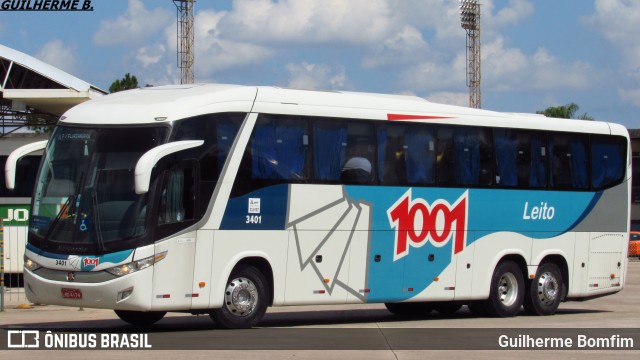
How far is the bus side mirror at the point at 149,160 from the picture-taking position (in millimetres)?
15134

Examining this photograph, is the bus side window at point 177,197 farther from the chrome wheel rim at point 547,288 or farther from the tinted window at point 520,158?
the chrome wheel rim at point 547,288

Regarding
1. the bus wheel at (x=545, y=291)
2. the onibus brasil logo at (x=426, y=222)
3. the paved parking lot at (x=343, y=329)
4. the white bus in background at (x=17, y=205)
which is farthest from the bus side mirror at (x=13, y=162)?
the bus wheel at (x=545, y=291)

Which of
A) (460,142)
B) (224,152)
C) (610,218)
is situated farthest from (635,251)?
(224,152)

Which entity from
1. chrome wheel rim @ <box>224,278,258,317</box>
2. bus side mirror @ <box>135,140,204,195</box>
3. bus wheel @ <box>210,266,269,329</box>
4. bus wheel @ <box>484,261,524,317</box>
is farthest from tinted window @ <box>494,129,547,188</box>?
bus side mirror @ <box>135,140,204,195</box>

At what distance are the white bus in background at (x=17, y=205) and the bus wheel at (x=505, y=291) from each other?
36.1 ft

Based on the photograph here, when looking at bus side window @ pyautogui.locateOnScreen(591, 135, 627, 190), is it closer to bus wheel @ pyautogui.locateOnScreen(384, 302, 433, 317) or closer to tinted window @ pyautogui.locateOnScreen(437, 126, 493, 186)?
tinted window @ pyautogui.locateOnScreen(437, 126, 493, 186)

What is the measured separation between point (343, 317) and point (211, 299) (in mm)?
4876

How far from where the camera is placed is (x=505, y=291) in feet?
69.9

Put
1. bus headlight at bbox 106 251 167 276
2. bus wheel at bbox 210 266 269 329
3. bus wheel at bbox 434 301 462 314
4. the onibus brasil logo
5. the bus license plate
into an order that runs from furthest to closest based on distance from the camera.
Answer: bus wheel at bbox 434 301 462 314 < the onibus brasil logo < bus wheel at bbox 210 266 269 329 < the bus license plate < bus headlight at bbox 106 251 167 276

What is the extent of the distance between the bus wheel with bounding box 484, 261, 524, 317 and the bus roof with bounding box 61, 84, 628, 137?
260cm

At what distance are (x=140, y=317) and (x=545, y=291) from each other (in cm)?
784

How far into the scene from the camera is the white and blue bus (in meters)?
16.0

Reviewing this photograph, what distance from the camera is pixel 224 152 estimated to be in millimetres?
16844
